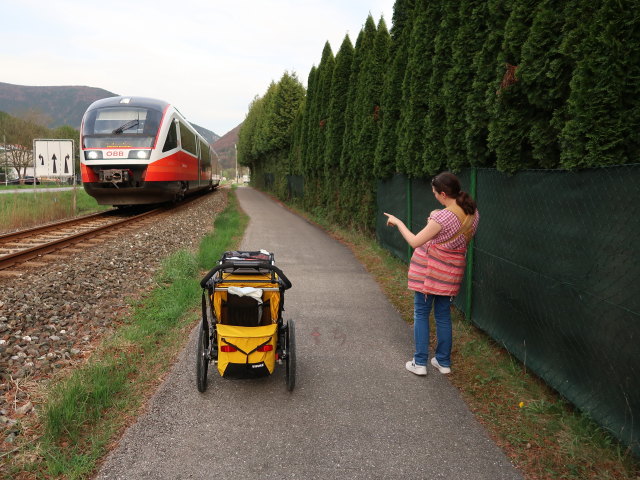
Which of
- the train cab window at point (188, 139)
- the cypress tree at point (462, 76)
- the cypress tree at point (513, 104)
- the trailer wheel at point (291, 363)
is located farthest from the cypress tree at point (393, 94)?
the train cab window at point (188, 139)

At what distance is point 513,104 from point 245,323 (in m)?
3.26

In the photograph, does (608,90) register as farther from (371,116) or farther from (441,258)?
(371,116)

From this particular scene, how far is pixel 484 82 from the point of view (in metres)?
5.06

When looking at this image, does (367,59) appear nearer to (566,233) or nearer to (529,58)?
(529,58)

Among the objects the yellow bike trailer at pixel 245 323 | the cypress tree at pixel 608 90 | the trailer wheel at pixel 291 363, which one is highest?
the cypress tree at pixel 608 90

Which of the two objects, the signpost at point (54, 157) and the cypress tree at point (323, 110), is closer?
the signpost at point (54, 157)

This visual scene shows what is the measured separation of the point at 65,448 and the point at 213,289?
1.37 meters

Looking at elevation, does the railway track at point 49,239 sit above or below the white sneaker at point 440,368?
above

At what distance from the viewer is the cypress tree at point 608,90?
3.11m

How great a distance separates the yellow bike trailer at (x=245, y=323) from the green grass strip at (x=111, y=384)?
0.64 m

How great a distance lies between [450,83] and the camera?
6.01 meters

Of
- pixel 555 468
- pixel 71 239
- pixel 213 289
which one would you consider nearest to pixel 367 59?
pixel 71 239

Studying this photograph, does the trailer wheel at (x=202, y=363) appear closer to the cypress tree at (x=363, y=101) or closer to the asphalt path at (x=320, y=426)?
the asphalt path at (x=320, y=426)

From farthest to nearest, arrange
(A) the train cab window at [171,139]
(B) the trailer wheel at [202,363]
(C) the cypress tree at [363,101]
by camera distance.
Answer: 1. (A) the train cab window at [171,139]
2. (C) the cypress tree at [363,101]
3. (B) the trailer wheel at [202,363]
